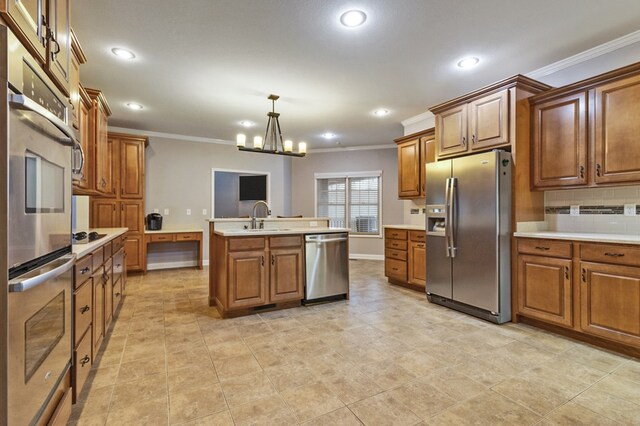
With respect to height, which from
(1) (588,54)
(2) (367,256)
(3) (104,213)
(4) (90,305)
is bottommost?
(2) (367,256)

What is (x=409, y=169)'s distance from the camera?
16.3 feet

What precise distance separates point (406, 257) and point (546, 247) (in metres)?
1.86

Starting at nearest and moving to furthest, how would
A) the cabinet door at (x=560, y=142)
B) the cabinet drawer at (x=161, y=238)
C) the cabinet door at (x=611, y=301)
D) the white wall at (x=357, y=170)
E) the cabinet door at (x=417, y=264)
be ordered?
1. the cabinet door at (x=611, y=301)
2. the cabinet door at (x=560, y=142)
3. the cabinet door at (x=417, y=264)
4. the cabinet drawer at (x=161, y=238)
5. the white wall at (x=357, y=170)

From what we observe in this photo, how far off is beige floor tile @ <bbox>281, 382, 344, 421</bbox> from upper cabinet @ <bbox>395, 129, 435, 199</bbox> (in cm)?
352

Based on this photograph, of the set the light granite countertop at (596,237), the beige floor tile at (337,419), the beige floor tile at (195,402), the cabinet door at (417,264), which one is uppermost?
the light granite countertop at (596,237)

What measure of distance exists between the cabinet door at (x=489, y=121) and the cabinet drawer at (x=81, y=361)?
147 inches

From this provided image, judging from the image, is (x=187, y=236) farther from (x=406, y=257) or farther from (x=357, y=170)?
(x=357, y=170)

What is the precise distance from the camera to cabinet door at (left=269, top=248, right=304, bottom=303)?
3.43m

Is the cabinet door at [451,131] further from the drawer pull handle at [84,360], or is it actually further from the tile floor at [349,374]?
the drawer pull handle at [84,360]

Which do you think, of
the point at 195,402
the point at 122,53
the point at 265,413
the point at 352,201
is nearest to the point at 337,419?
the point at 265,413

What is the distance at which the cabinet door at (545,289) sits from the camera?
270cm

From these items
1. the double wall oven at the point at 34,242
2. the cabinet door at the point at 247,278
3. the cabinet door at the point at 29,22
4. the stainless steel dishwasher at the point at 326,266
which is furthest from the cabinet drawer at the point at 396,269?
the cabinet door at the point at 29,22

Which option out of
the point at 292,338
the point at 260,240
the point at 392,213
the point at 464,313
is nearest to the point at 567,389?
the point at 464,313

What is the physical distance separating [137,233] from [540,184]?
5.74 metres
